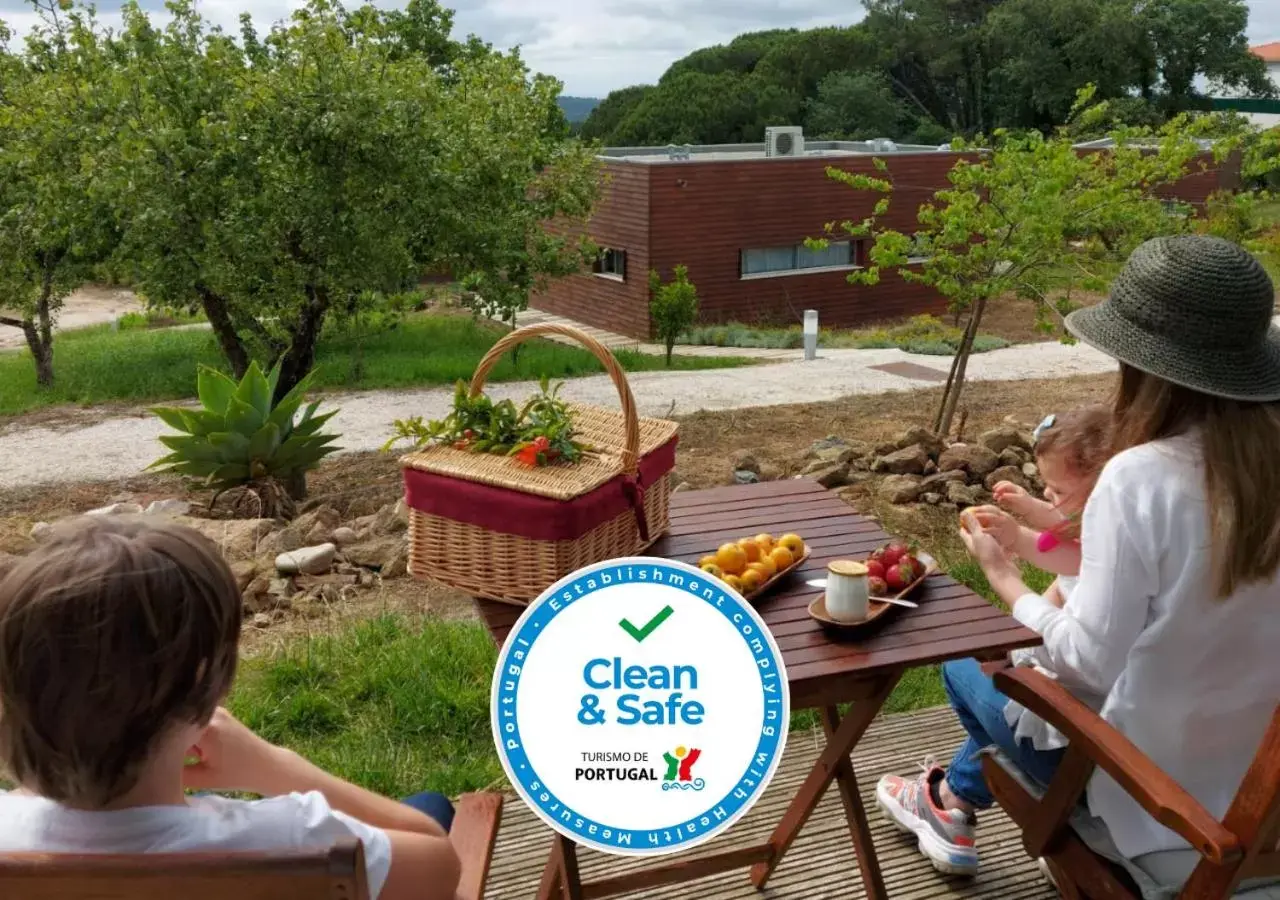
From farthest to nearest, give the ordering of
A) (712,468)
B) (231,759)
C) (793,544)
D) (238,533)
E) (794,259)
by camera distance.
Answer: (794,259) < (712,468) < (238,533) < (793,544) < (231,759)

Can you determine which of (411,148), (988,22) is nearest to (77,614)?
(411,148)

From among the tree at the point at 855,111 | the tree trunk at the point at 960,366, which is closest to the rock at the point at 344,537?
the tree trunk at the point at 960,366

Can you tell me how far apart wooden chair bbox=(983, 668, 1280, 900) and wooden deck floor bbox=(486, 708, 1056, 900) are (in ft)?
1.80

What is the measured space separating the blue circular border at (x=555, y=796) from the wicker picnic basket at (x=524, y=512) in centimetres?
6

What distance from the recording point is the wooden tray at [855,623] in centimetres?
242

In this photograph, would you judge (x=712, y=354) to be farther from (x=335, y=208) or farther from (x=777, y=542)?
(x=777, y=542)

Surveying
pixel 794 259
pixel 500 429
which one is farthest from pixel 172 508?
pixel 794 259

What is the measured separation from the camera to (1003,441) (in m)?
7.50

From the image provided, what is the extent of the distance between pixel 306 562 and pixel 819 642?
384 cm

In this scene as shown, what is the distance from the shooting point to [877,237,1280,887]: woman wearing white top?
2.03m

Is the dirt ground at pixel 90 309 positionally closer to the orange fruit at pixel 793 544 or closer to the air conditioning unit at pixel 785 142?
the air conditioning unit at pixel 785 142

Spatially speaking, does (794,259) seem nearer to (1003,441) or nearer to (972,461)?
(1003,441)

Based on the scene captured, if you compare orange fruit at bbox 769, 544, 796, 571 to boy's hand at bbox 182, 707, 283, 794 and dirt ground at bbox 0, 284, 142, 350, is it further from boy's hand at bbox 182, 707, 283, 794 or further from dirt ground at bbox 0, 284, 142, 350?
dirt ground at bbox 0, 284, 142, 350

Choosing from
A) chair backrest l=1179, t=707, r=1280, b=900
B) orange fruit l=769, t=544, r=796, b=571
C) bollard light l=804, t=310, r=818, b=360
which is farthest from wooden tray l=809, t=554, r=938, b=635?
bollard light l=804, t=310, r=818, b=360
